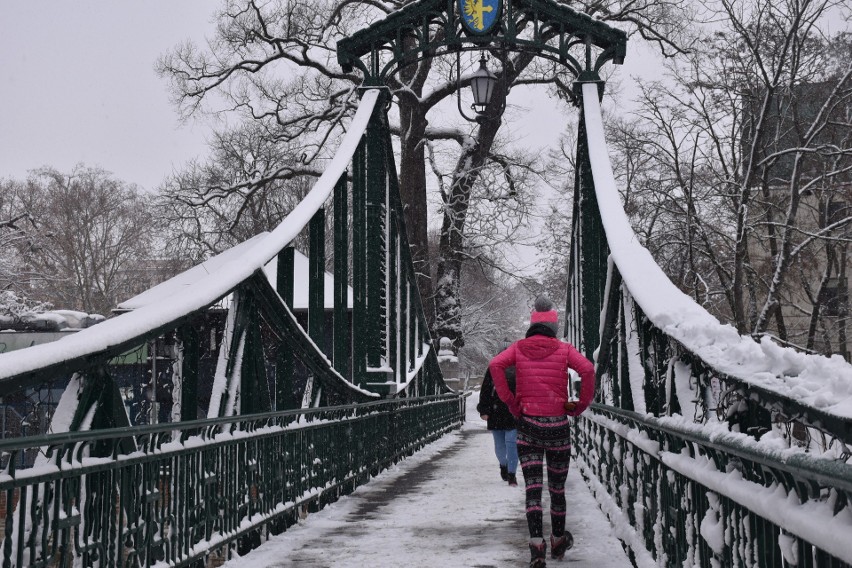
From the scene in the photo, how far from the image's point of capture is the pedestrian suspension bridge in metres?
2.50

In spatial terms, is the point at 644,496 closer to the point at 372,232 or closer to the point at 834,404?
the point at 834,404

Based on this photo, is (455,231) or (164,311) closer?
(164,311)

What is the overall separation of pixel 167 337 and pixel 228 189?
685 inches

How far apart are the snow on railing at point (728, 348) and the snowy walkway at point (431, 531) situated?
1.53m

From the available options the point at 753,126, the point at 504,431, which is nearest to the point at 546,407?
the point at 504,431

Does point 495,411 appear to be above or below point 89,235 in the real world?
below

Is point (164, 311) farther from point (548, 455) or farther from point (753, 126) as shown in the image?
point (753, 126)

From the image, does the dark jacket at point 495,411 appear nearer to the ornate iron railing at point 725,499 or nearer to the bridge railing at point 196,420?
the bridge railing at point 196,420

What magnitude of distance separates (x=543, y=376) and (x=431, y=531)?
5.03ft

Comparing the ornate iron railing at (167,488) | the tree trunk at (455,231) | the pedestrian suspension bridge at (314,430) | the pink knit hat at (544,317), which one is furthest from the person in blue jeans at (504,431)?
the tree trunk at (455,231)

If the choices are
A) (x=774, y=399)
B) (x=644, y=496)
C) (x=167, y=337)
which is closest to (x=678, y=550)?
(x=644, y=496)

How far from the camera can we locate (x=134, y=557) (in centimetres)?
400

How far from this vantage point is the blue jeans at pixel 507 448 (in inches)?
368

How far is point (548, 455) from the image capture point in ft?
18.1
